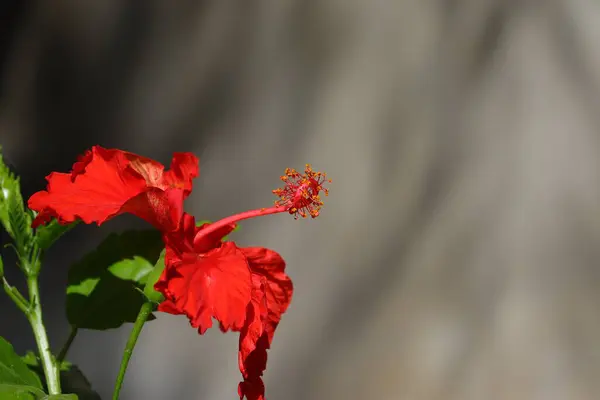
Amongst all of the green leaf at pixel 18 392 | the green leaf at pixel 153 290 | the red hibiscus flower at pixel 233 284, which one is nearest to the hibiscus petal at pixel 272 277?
the red hibiscus flower at pixel 233 284

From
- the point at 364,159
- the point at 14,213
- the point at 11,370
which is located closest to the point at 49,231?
the point at 14,213

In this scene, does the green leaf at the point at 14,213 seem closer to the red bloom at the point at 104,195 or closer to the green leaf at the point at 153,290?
the red bloom at the point at 104,195

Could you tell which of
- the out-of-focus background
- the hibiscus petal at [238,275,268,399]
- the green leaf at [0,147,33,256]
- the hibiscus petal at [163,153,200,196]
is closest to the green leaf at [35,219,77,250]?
the green leaf at [0,147,33,256]

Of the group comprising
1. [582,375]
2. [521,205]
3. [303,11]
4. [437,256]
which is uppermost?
[303,11]

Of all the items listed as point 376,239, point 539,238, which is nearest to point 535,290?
point 539,238

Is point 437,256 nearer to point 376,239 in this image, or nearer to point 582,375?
point 376,239

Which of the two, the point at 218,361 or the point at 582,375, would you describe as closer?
the point at 582,375

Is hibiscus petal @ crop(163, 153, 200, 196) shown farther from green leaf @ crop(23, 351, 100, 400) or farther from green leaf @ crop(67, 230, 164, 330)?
green leaf @ crop(23, 351, 100, 400)
